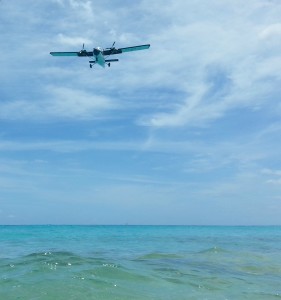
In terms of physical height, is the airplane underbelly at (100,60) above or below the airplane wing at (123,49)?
below

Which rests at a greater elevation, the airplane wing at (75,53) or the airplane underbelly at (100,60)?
the airplane wing at (75,53)

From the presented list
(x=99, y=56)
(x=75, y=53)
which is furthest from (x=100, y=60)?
(x=75, y=53)

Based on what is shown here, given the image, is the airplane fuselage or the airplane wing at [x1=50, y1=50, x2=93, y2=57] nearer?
the airplane fuselage

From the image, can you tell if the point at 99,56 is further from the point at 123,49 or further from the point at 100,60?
the point at 123,49

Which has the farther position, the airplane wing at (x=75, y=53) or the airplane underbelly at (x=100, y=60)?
the airplane wing at (x=75, y=53)

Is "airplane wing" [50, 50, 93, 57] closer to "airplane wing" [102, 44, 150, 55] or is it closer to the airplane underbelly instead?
the airplane underbelly

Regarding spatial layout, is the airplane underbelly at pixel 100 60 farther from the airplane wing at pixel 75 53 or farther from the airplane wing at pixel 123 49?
the airplane wing at pixel 75 53

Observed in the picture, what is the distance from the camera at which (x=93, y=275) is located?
768 inches

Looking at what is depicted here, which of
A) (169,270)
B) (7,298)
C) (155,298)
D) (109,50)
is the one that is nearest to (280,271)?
(169,270)

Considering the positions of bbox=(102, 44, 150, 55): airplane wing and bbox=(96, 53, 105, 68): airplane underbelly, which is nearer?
bbox=(96, 53, 105, 68): airplane underbelly

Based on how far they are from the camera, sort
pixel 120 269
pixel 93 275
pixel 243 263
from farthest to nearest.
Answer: pixel 243 263, pixel 120 269, pixel 93 275

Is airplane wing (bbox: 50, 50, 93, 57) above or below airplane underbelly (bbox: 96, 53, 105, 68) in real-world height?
above

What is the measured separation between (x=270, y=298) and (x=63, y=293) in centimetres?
824

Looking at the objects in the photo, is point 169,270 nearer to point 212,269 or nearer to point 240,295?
point 212,269
